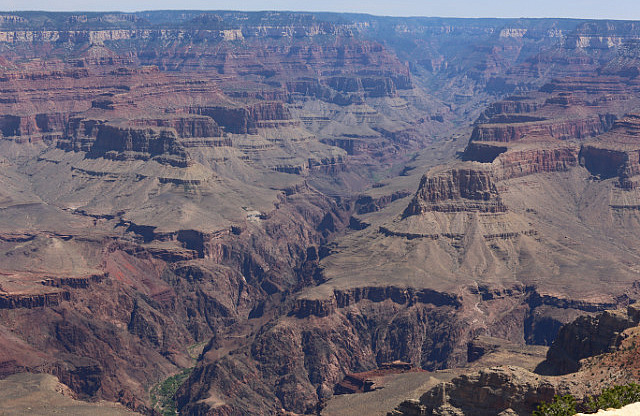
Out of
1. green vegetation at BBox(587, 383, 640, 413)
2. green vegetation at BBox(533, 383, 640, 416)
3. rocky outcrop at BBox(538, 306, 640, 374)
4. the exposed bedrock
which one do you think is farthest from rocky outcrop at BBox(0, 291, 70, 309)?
green vegetation at BBox(587, 383, 640, 413)

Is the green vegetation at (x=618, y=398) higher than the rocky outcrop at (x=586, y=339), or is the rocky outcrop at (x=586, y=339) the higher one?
the green vegetation at (x=618, y=398)

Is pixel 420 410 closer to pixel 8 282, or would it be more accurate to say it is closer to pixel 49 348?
pixel 49 348

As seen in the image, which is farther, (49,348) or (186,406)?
(49,348)

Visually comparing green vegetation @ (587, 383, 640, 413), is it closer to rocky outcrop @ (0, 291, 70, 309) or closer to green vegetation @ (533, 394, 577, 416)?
green vegetation @ (533, 394, 577, 416)

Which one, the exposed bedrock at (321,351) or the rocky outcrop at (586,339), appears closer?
the rocky outcrop at (586,339)

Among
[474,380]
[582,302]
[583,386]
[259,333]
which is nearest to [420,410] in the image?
[474,380]

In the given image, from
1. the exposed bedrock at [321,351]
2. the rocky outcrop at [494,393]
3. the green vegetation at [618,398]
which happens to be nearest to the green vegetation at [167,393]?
the exposed bedrock at [321,351]

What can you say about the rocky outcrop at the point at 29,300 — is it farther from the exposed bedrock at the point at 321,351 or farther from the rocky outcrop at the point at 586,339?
the rocky outcrop at the point at 586,339

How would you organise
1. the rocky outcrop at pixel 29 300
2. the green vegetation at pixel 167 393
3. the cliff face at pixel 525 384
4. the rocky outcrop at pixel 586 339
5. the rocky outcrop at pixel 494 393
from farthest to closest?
1. the rocky outcrop at pixel 29 300
2. the green vegetation at pixel 167 393
3. the rocky outcrop at pixel 586 339
4. the cliff face at pixel 525 384
5. the rocky outcrop at pixel 494 393
